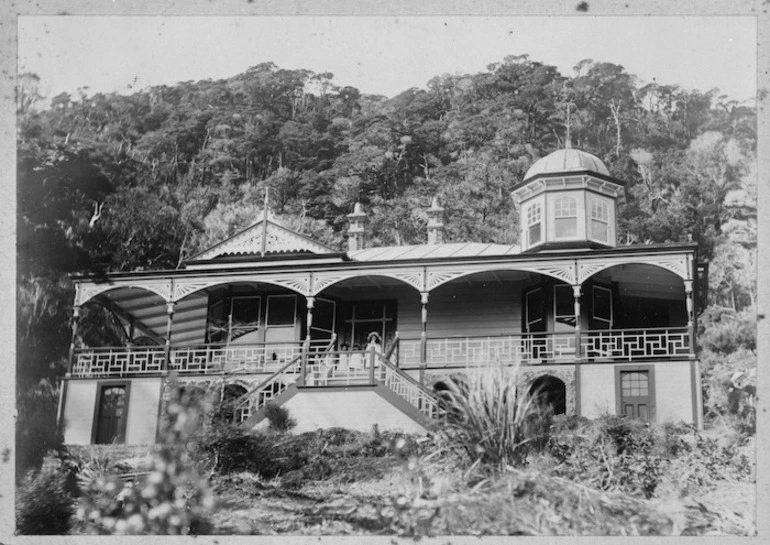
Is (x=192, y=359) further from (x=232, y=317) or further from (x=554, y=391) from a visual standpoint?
(x=554, y=391)

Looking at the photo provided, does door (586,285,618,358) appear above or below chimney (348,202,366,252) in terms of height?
below

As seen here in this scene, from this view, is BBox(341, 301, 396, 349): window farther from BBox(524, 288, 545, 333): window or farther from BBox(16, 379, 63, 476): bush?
BBox(16, 379, 63, 476): bush

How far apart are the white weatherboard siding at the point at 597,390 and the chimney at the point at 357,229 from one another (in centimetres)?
635

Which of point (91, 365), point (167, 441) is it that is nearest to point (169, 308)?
point (91, 365)


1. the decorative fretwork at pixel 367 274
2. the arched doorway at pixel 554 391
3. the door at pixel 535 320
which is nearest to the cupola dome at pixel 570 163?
the door at pixel 535 320

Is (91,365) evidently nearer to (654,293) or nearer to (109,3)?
(109,3)

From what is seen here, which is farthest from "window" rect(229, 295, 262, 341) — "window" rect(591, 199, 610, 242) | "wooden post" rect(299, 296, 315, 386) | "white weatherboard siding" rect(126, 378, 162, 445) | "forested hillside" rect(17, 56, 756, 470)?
"window" rect(591, 199, 610, 242)

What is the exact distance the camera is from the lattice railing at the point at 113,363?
24.6m

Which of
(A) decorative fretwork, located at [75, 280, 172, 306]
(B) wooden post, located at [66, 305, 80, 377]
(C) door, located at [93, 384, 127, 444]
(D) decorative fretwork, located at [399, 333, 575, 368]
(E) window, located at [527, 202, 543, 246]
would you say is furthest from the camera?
(E) window, located at [527, 202, 543, 246]

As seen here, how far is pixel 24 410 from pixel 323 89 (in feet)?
24.7

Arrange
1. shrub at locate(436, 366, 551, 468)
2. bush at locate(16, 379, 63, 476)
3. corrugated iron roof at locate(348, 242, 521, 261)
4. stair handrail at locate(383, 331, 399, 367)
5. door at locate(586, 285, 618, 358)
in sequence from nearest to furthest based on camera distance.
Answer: shrub at locate(436, 366, 551, 468), bush at locate(16, 379, 63, 476), stair handrail at locate(383, 331, 399, 367), door at locate(586, 285, 618, 358), corrugated iron roof at locate(348, 242, 521, 261)

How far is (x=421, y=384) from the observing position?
22641mm

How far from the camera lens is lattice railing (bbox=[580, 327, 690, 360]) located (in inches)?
923

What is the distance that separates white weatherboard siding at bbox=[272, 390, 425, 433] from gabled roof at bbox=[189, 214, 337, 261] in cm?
396
